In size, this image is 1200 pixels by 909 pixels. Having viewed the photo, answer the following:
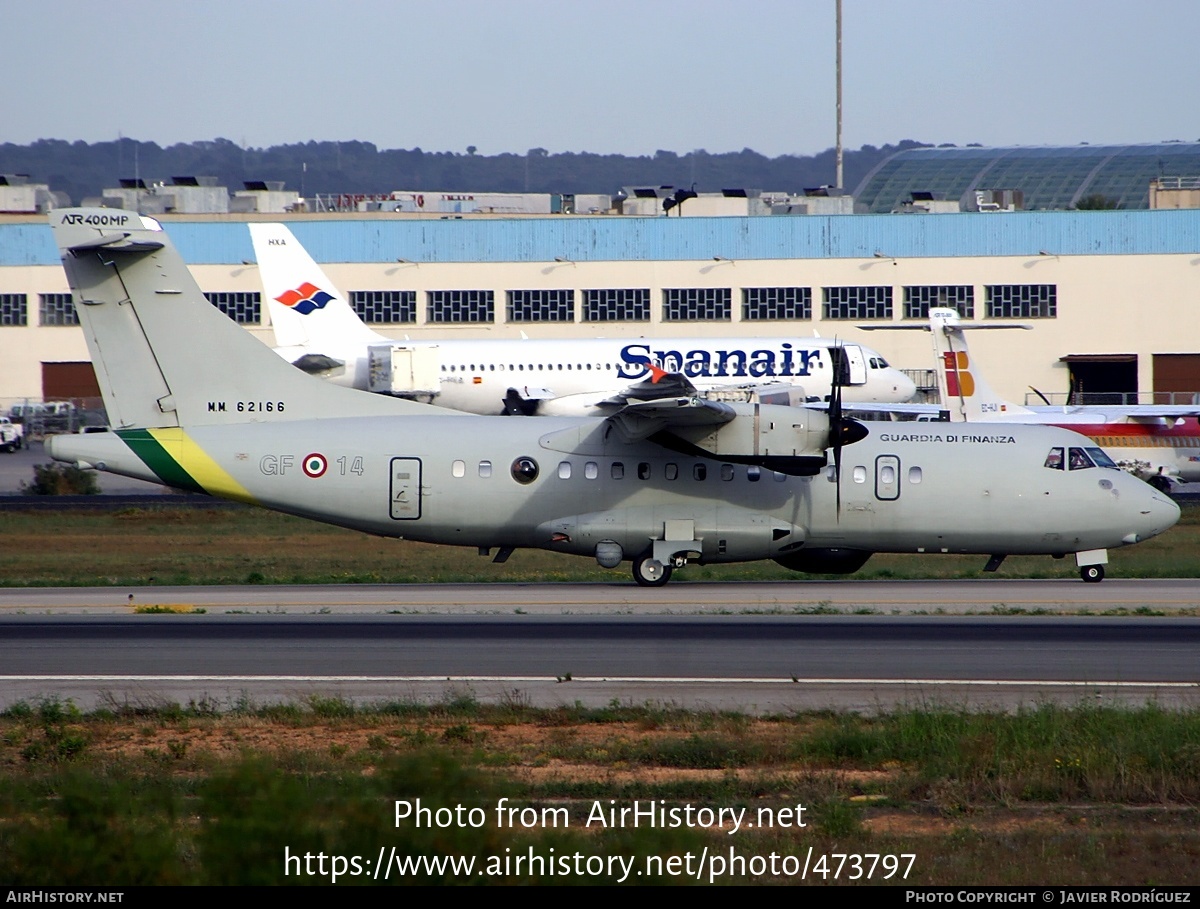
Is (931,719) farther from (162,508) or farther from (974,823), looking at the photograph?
(162,508)

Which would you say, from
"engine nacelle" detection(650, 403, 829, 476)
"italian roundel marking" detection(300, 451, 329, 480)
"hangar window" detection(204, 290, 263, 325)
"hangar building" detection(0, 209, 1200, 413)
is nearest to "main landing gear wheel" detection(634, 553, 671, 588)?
"engine nacelle" detection(650, 403, 829, 476)

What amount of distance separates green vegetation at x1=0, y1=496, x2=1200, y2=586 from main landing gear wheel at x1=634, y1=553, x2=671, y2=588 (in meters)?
2.32

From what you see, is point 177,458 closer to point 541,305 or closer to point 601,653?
point 601,653

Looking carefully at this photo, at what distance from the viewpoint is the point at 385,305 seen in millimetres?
68875

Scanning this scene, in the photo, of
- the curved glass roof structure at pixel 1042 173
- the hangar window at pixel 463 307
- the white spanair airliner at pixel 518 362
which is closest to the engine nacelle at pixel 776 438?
the white spanair airliner at pixel 518 362

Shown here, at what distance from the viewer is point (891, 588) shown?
24500mm

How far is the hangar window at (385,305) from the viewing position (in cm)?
6850

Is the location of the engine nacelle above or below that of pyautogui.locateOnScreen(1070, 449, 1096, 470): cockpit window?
above

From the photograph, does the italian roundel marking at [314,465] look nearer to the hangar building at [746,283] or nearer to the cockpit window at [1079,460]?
the cockpit window at [1079,460]

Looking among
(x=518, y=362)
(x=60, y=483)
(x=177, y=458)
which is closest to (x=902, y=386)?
(x=518, y=362)

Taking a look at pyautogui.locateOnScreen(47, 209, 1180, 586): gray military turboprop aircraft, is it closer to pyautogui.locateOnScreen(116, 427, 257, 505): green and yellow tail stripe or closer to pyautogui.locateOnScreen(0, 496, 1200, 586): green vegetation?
pyautogui.locateOnScreen(116, 427, 257, 505): green and yellow tail stripe

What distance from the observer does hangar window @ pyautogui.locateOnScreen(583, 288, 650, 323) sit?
222 ft

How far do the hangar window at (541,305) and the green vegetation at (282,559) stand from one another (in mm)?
28187

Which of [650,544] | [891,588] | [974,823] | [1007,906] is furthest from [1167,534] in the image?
[1007,906]
